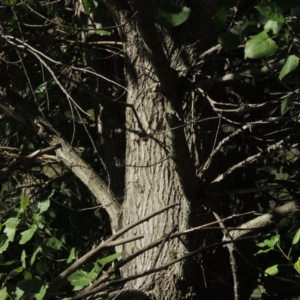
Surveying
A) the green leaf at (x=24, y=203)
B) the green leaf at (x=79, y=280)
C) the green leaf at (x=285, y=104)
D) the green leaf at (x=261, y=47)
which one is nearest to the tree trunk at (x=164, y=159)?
the green leaf at (x=79, y=280)

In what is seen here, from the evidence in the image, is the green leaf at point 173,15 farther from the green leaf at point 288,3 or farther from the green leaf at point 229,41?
the green leaf at point 288,3

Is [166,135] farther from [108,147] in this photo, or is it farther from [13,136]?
[13,136]

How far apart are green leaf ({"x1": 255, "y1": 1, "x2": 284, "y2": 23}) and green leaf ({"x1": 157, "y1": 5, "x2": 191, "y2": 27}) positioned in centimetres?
43

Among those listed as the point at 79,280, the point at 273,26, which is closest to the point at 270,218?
the point at 79,280

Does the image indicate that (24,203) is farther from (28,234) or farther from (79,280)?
(79,280)

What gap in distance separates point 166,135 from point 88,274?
560 mm

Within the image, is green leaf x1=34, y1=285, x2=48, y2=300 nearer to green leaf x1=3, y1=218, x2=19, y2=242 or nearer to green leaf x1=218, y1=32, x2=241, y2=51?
green leaf x1=3, y1=218, x2=19, y2=242

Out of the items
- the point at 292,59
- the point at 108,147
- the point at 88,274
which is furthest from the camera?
the point at 108,147

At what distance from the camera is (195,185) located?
2582 mm

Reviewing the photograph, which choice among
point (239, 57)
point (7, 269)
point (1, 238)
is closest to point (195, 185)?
point (239, 57)

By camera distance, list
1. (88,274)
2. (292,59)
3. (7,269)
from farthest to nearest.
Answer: (7,269) < (88,274) < (292,59)

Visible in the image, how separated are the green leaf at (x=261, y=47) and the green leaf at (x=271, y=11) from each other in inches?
2.7

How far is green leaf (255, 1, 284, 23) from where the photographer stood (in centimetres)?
162

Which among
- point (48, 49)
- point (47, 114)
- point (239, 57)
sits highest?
point (48, 49)
